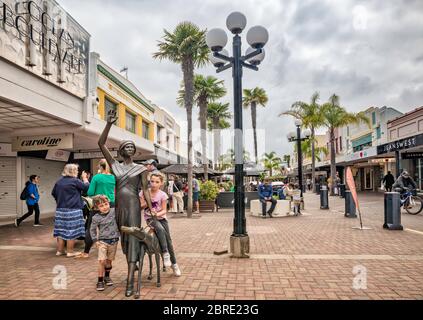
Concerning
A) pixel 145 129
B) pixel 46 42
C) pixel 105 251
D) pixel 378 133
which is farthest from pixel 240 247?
pixel 378 133

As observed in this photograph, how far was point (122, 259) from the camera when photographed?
565 centimetres

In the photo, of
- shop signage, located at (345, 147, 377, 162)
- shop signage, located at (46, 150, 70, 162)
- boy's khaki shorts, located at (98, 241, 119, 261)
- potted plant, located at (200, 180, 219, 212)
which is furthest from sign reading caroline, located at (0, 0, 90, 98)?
shop signage, located at (345, 147, 377, 162)

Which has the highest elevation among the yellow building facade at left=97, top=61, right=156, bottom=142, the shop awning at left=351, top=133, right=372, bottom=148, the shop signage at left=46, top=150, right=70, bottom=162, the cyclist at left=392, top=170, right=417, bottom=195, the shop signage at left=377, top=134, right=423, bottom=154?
the yellow building facade at left=97, top=61, right=156, bottom=142

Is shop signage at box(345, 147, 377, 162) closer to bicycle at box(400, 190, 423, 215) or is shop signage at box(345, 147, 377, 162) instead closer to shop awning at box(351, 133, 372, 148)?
shop awning at box(351, 133, 372, 148)

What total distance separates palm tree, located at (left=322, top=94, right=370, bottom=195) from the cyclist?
1272 cm

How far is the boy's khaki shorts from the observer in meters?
4.01

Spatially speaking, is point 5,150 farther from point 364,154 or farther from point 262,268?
point 364,154

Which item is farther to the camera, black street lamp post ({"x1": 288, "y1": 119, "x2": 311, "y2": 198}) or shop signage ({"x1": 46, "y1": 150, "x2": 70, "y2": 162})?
black street lamp post ({"x1": 288, "y1": 119, "x2": 311, "y2": 198})

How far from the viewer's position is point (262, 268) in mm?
4938

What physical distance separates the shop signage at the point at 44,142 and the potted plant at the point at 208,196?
648 centimetres

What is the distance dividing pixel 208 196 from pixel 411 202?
27.1ft
